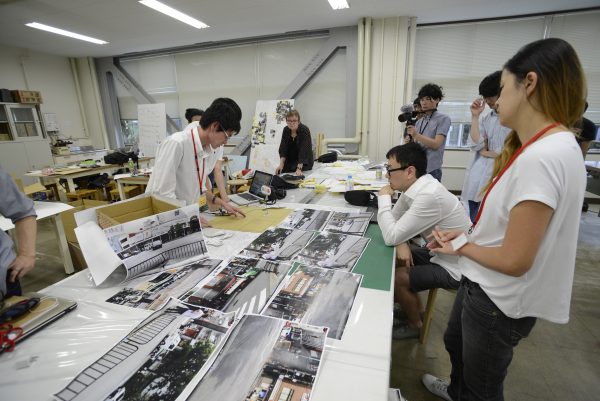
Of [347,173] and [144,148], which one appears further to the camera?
[144,148]

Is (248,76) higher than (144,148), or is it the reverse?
(248,76)

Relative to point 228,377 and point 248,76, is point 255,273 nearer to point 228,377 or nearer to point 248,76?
point 228,377

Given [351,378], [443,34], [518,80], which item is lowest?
[351,378]

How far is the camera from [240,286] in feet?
3.31

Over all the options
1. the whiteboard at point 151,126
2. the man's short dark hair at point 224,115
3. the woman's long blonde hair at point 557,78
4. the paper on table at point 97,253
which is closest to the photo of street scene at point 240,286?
the paper on table at point 97,253

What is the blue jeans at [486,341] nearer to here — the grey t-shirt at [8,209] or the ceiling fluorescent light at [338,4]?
the grey t-shirt at [8,209]

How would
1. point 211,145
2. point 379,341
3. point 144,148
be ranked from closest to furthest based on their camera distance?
point 379,341 < point 211,145 < point 144,148

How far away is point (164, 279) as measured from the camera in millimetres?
1072

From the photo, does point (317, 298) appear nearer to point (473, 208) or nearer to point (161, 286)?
point (161, 286)

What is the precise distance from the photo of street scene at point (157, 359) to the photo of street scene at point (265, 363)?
0.14ft

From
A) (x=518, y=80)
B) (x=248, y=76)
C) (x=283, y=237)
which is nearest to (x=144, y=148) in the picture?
(x=248, y=76)

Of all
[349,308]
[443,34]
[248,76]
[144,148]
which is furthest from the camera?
[144,148]

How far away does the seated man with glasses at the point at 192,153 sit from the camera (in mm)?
1574

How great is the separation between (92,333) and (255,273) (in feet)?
1.68
